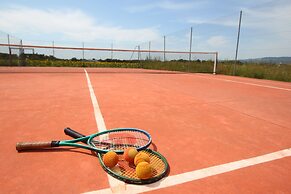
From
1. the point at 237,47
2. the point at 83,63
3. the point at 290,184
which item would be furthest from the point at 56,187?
the point at 83,63

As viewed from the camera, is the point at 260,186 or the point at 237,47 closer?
the point at 260,186

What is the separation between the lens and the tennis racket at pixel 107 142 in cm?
214

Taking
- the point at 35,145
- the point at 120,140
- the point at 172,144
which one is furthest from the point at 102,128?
the point at 172,144

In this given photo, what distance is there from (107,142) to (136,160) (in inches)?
21.9

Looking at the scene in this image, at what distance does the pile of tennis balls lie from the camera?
1683 mm

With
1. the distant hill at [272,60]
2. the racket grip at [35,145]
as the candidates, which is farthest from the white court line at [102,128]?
the distant hill at [272,60]

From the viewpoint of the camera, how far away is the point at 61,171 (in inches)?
73.5

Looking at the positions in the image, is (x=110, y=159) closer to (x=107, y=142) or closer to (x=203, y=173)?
(x=107, y=142)

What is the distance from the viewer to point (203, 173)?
74.3 inches

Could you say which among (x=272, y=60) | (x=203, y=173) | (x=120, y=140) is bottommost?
(x=203, y=173)

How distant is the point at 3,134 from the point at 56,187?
155cm

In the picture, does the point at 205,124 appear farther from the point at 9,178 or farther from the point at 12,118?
the point at 12,118

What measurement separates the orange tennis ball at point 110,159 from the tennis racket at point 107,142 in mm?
129

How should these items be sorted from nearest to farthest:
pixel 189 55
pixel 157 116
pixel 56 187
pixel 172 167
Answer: pixel 56 187 < pixel 172 167 < pixel 157 116 < pixel 189 55
